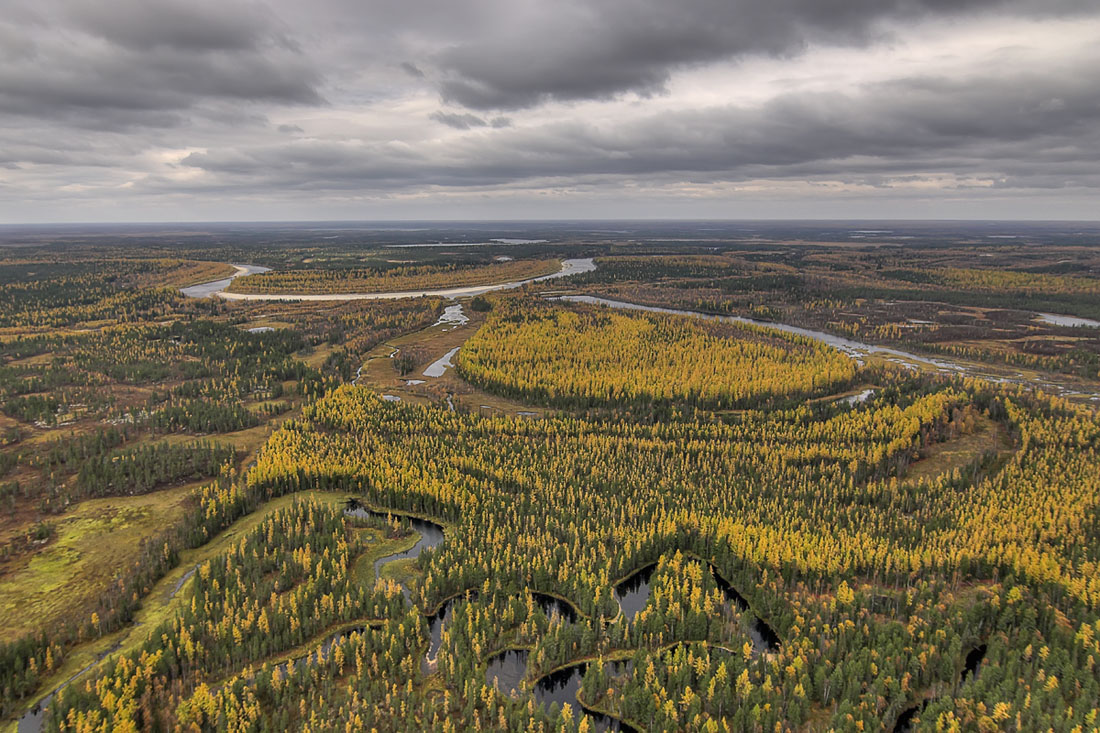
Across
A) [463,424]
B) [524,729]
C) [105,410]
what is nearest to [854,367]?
[463,424]

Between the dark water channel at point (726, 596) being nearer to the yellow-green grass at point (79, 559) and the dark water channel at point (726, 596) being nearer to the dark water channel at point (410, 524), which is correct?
the dark water channel at point (410, 524)

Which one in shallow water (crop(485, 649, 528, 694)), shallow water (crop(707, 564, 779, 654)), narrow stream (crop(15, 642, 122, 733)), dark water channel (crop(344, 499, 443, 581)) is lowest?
shallow water (crop(707, 564, 779, 654))

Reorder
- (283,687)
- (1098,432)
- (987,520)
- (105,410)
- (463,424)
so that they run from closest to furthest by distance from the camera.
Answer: (283,687) → (987,520) → (1098,432) → (463,424) → (105,410)

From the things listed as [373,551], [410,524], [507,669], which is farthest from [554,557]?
[410,524]

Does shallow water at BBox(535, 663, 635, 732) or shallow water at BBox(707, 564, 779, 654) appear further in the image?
shallow water at BBox(707, 564, 779, 654)

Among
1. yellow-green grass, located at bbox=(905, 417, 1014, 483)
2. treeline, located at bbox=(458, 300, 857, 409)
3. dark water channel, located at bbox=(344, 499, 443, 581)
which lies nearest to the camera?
dark water channel, located at bbox=(344, 499, 443, 581)

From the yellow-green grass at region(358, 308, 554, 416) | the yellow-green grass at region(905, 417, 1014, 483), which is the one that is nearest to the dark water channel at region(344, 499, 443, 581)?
the yellow-green grass at region(358, 308, 554, 416)

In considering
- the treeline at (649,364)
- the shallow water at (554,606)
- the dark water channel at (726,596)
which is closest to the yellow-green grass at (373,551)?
the shallow water at (554,606)

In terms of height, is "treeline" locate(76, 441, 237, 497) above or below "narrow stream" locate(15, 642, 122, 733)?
above

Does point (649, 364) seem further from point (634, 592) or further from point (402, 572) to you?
point (402, 572)

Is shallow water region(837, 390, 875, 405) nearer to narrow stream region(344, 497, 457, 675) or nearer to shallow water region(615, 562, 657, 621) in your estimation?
shallow water region(615, 562, 657, 621)

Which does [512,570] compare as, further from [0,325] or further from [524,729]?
[0,325]
